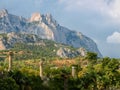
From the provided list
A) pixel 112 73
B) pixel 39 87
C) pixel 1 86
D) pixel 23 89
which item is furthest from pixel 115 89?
pixel 1 86

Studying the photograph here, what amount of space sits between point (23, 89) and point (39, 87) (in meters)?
9.41

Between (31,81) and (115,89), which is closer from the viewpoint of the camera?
(31,81)

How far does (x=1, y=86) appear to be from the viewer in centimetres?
7788

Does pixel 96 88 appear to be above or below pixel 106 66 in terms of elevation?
below

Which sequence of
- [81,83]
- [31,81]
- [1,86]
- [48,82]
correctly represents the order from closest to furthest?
1. [1,86]
2. [31,81]
3. [48,82]
4. [81,83]

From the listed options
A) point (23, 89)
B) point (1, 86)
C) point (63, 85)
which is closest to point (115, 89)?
point (63, 85)

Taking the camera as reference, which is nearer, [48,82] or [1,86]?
[1,86]

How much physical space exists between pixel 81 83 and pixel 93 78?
490 cm

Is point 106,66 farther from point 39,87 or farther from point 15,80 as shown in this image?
point 15,80

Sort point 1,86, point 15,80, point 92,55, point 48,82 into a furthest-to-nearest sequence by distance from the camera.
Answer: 1. point 92,55
2. point 48,82
3. point 15,80
4. point 1,86

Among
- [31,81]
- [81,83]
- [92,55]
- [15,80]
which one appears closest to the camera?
[15,80]

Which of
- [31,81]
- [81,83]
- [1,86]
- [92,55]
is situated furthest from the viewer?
[92,55]

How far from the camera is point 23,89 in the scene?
289ft

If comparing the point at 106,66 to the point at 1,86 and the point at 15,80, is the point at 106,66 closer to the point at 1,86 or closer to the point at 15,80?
the point at 15,80
